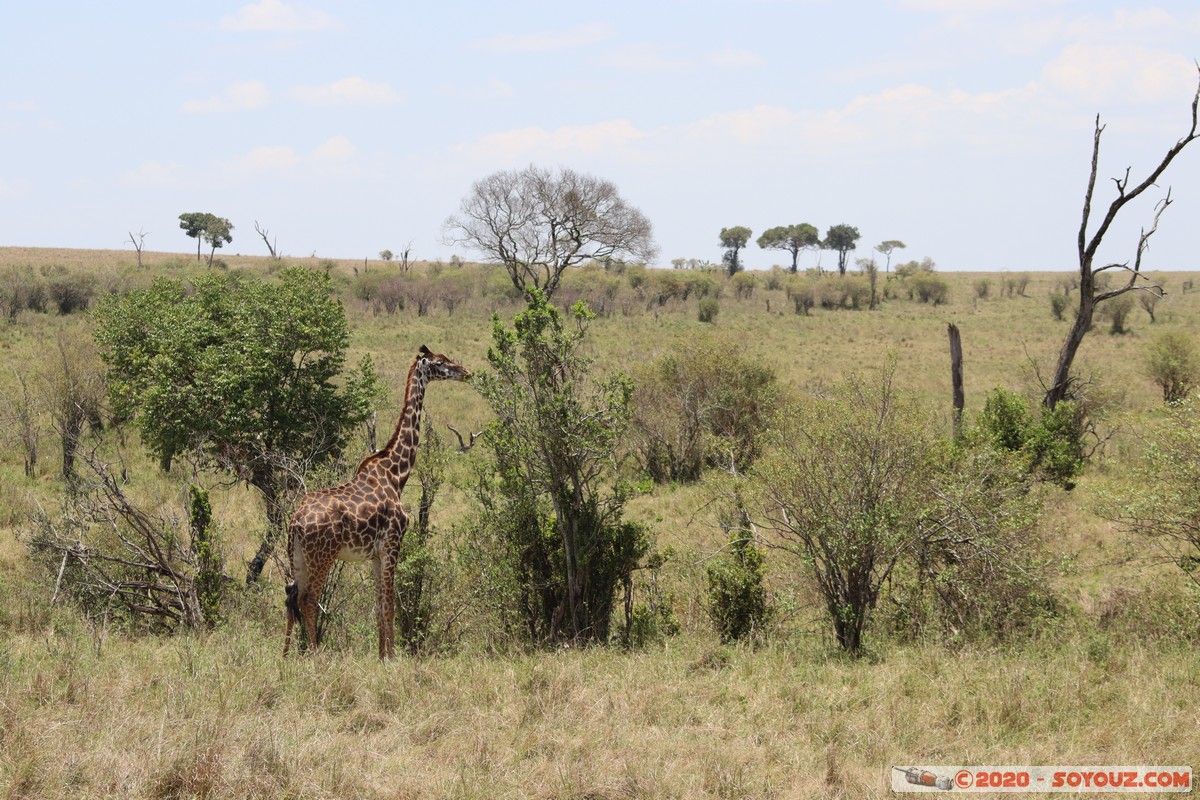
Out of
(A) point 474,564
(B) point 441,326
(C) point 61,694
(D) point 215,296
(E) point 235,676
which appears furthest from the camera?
(B) point 441,326

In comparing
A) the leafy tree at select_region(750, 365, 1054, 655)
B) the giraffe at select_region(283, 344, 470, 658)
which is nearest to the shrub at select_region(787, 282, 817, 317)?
the leafy tree at select_region(750, 365, 1054, 655)

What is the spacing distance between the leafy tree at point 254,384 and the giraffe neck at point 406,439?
17.7 ft

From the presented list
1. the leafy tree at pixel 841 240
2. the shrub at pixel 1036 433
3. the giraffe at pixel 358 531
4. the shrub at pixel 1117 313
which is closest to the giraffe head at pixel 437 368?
the giraffe at pixel 358 531

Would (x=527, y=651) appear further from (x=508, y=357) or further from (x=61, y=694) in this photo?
(x=61, y=694)

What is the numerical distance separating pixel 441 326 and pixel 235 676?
44.0 metres

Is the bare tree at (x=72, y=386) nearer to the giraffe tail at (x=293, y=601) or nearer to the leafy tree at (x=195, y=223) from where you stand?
the giraffe tail at (x=293, y=601)

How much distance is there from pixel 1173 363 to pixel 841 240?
72895 mm

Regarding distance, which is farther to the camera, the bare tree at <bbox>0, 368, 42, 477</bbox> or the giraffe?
the bare tree at <bbox>0, 368, 42, 477</bbox>

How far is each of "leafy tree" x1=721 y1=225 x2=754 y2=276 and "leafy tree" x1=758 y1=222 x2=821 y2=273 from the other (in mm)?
2393

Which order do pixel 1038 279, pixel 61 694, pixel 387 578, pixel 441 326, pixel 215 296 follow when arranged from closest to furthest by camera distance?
pixel 61 694 < pixel 387 578 < pixel 215 296 < pixel 441 326 < pixel 1038 279

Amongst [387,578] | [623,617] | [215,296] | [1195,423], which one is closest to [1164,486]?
[1195,423]

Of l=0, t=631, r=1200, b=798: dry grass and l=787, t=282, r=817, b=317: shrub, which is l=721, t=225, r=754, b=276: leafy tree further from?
l=0, t=631, r=1200, b=798: dry grass

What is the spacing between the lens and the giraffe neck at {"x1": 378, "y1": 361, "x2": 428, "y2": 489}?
9.83m

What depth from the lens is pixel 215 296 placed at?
60.0 feet
